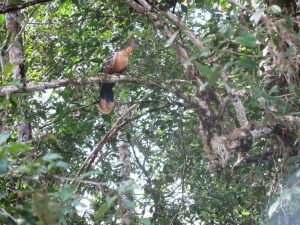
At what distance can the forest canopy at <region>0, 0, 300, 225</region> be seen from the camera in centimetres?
252

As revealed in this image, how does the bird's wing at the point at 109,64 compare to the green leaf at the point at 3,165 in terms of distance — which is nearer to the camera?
the green leaf at the point at 3,165

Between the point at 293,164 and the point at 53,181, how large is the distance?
1.58 metres

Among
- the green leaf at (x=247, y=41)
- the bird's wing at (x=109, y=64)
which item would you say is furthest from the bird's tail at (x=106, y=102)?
the green leaf at (x=247, y=41)

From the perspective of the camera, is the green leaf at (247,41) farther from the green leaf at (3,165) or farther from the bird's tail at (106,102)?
the bird's tail at (106,102)

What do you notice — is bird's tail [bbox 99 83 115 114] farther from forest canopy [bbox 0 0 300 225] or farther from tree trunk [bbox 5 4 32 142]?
tree trunk [bbox 5 4 32 142]

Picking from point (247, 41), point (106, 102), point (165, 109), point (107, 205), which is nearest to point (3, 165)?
point (107, 205)

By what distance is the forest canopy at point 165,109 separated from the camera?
2.52m

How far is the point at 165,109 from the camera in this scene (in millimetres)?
4293

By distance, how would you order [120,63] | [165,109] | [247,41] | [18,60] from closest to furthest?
[247,41] < [18,60] < [165,109] < [120,63]

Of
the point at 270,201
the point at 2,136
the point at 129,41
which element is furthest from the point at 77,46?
the point at 2,136

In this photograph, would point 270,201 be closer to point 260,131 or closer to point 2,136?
point 260,131

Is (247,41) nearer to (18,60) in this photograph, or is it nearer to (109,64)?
(18,60)

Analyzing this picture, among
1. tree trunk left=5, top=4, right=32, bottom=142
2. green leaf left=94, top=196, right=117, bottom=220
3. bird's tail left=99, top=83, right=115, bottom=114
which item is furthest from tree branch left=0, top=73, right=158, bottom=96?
green leaf left=94, top=196, right=117, bottom=220

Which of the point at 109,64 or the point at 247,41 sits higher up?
the point at 109,64
